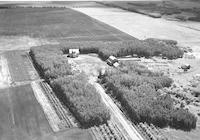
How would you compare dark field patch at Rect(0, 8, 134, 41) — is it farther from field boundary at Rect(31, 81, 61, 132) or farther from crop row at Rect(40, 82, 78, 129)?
crop row at Rect(40, 82, 78, 129)

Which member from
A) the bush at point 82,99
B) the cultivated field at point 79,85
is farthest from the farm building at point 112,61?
the bush at point 82,99

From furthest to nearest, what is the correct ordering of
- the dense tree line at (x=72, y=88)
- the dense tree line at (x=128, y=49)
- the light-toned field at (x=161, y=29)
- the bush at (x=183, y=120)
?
the dense tree line at (x=128, y=49)
the light-toned field at (x=161, y=29)
the dense tree line at (x=72, y=88)
the bush at (x=183, y=120)

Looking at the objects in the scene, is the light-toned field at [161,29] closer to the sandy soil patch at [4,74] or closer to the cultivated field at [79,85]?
the cultivated field at [79,85]

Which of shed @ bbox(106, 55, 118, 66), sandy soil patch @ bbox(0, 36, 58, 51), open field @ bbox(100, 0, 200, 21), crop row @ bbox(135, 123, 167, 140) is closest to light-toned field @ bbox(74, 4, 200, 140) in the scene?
open field @ bbox(100, 0, 200, 21)

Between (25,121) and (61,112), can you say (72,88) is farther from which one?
(25,121)

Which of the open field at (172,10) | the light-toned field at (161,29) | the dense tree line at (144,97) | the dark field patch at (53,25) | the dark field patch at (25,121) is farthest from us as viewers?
the open field at (172,10)
